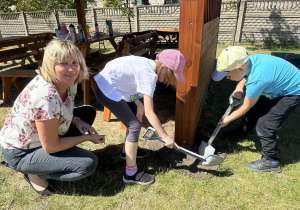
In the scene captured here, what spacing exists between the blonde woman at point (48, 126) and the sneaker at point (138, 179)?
1.37 ft

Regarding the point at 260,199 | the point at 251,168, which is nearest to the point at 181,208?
the point at 260,199

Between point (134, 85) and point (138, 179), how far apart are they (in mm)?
903

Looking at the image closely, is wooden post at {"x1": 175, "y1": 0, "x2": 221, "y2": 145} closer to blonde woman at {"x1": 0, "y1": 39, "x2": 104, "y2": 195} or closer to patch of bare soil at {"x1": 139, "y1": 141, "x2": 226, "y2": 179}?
patch of bare soil at {"x1": 139, "y1": 141, "x2": 226, "y2": 179}

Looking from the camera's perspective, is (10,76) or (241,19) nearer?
(10,76)

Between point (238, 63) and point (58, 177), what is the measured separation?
179cm

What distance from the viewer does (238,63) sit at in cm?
185

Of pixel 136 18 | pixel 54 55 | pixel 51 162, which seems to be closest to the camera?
pixel 54 55

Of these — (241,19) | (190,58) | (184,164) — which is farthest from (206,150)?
(241,19)

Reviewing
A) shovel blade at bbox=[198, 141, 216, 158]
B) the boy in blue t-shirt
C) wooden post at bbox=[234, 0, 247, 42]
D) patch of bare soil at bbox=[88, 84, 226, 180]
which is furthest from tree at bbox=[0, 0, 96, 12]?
the boy in blue t-shirt

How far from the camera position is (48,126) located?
160 cm

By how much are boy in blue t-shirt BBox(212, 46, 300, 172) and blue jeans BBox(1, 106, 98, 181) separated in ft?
4.51

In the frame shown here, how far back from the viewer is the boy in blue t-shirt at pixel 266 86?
74.5 inches

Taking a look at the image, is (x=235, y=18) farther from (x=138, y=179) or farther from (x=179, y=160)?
(x=138, y=179)

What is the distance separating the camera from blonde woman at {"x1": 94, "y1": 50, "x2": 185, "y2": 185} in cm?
176
